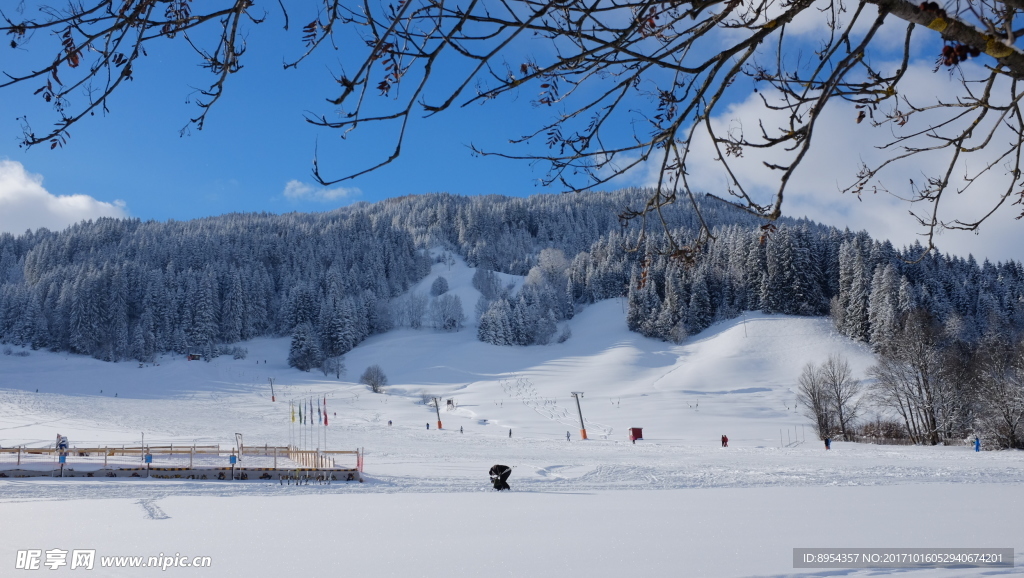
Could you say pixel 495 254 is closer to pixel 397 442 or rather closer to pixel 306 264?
pixel 306 264

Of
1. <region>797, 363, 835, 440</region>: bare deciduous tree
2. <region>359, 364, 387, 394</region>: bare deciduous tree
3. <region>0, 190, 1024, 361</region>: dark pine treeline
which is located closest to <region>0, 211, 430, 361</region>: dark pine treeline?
<region>0, 190, 1024, 361</region>: dark pine treeline

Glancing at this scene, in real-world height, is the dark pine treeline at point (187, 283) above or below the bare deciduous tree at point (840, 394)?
above

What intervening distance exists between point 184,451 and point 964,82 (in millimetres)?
26834

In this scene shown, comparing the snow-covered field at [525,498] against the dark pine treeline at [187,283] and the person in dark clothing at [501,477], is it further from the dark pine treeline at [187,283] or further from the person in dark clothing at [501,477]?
the dark pine treeline at [187,283]

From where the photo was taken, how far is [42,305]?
98438 mm

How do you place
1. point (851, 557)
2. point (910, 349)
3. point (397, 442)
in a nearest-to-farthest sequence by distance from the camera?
point (851, 557)
point (397, 442)
point (910, 349)

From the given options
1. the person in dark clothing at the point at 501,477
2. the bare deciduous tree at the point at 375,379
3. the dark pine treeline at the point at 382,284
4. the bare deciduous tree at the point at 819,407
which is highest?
the dark pine treeline at the point at 382,284

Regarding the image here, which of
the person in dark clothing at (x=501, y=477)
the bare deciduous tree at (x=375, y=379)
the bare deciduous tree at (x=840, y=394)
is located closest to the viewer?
the person in dark clothing at (x=501, y=477)

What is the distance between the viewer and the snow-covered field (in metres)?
5.57

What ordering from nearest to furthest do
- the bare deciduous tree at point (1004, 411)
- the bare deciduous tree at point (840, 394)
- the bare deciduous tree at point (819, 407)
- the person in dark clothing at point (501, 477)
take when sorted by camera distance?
the person in dark clothing at point (501, 477) → the bare deciduous tree at point (1004, 411) → the bare deciduous tree at point (819, 407) → the bare deciduous tree at point (840, 394)

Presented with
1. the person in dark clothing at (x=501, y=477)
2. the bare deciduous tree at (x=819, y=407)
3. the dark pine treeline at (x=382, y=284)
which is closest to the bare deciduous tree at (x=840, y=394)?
the bare deciduous tree at (x=819, y=407)

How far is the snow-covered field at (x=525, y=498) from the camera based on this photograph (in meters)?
5.57

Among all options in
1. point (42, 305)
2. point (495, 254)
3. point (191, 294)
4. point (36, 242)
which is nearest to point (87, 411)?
point (191, 294)

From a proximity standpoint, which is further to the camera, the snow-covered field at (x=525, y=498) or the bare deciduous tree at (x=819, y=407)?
the bare deciduous tree at (x=819, y=407)
